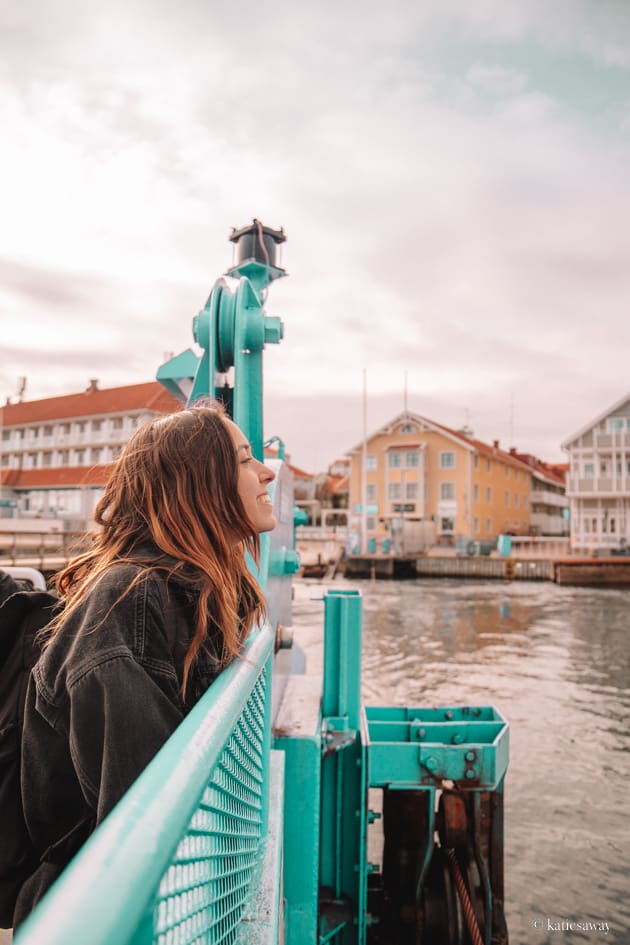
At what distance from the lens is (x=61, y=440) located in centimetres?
6175

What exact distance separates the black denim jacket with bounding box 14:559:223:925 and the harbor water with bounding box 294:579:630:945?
4345 mm

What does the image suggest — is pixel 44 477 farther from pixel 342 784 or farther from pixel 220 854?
pixel 220 854

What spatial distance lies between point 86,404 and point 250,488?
64.2 meters

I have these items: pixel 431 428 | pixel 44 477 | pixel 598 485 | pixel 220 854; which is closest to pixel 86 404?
pixel 44 477

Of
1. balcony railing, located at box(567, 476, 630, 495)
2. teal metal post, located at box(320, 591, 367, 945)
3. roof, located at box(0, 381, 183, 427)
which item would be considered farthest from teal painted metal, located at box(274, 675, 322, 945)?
roof, located at box(0, 381, 183, 427)

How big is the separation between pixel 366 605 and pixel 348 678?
970 inches

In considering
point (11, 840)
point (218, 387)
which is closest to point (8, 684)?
point (11, 840)

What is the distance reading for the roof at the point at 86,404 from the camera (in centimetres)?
5938

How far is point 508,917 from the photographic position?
20.4 ft

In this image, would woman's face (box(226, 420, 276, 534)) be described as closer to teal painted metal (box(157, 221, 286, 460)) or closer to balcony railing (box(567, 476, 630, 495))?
teal painted metal (box(157, 221, 286, 460))

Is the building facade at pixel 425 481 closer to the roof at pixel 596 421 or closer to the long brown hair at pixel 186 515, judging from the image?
the roof at pixel 596 421

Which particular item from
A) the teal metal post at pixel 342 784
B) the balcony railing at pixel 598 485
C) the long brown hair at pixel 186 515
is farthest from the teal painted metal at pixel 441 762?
the balcony railing at pixel 598 485

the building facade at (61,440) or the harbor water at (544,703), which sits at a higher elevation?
the building facade at (61,440)

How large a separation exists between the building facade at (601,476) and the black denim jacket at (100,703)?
46.7 m
